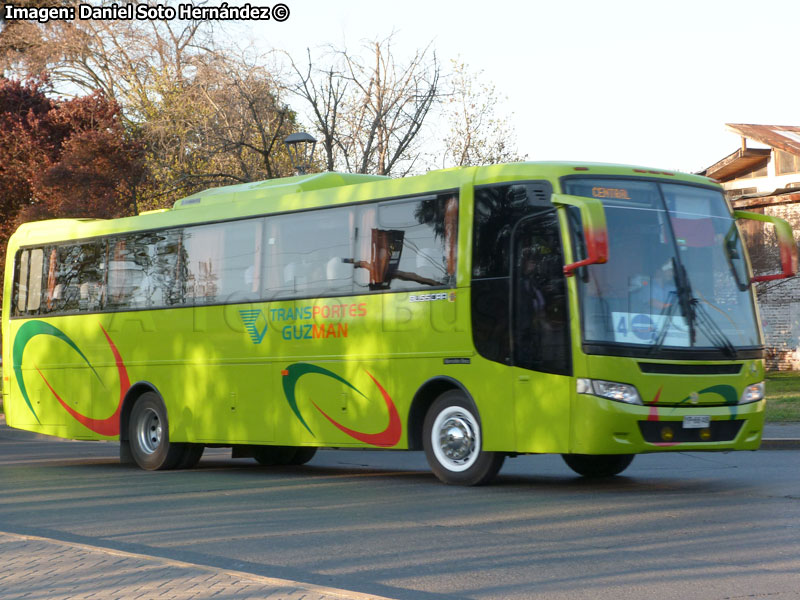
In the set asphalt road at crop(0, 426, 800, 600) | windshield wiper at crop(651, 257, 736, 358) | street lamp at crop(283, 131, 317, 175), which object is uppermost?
street lamp at crop(283, 131, 317, 175)

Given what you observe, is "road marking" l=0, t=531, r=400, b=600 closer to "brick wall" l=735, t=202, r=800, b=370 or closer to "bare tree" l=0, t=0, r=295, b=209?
"bare tree" l=0, t=0, r=295, b=209

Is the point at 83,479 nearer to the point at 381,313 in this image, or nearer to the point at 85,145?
the point at 381,313

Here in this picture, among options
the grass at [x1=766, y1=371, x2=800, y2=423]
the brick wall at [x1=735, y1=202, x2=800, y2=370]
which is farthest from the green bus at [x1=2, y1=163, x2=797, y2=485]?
the brick wall at [x1=735, y1=202, x2=800, y2=370]

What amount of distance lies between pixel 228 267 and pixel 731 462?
6549 millimetres

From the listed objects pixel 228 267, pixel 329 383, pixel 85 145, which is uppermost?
pixel 85 145

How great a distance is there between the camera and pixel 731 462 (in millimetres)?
15508

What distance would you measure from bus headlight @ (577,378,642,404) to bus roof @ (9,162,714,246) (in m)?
1.97

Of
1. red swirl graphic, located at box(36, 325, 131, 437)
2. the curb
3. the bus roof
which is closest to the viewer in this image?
the bus roof

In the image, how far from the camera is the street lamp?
2394 cm

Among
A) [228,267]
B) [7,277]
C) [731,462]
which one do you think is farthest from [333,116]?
[731,462]

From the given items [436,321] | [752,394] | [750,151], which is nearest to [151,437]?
[436,321]

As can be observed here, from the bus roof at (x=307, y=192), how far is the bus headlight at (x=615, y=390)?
1.97m

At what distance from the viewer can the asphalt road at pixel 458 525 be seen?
7406mm

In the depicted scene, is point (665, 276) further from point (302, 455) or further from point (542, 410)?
point (302, 455)
